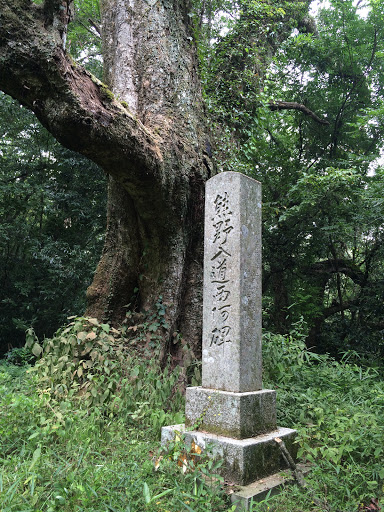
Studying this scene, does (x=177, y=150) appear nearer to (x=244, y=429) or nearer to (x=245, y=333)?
(x=245, y=333)

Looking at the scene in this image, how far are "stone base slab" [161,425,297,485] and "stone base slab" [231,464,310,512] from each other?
0.04m

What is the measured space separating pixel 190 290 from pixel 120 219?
1218mm

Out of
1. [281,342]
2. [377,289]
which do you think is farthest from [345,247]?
[281,342]

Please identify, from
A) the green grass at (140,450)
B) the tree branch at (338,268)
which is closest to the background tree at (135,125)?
the green grass at (140,450)

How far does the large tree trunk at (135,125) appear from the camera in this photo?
332 centimetres

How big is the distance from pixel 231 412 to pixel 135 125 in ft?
9.06

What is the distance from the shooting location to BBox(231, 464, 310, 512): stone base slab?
2311 millimetres

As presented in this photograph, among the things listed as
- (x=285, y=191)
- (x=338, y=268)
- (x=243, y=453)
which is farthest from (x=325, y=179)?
(x=243, y=453)

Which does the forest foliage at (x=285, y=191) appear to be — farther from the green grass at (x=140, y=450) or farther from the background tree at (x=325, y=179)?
the green grass at (x=140, y=450)

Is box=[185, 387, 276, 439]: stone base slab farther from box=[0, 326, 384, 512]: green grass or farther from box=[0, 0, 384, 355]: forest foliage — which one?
box=[0, 0, 384, 355]: forest foliage

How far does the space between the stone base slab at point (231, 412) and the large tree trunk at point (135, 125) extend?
5.38ft

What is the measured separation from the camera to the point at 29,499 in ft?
→ 6.82

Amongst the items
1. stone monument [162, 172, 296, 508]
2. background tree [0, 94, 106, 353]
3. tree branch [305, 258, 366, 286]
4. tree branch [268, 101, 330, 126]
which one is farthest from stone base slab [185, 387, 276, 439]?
tree branch [268, 101, 330, 126]

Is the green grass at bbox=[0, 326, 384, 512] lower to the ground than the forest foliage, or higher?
lower
